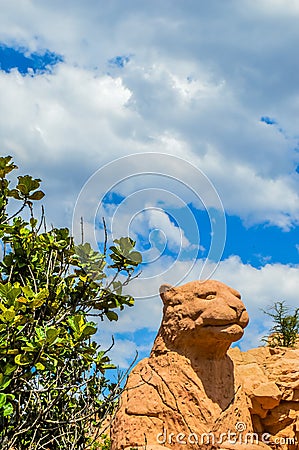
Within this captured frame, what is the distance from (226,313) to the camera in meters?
7.32

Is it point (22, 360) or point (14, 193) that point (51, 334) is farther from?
point (14, 193)

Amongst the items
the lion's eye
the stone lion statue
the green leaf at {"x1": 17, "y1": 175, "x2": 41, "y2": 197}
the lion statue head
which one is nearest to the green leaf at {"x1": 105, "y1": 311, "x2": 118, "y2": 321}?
the green leaf at {"x1": 17, "y1": 175, "x2": 41, "y2": 197}

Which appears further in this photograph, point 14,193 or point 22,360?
point 14,193

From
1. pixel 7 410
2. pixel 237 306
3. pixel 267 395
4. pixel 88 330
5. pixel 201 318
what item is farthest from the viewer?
pixel 267 395

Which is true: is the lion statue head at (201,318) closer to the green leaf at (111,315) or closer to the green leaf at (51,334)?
the green leaf at (111,315)

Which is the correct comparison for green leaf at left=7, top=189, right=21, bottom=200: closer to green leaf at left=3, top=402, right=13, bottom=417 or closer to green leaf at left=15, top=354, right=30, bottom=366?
green leaf at left=15, top=354, right=30, bottom=366

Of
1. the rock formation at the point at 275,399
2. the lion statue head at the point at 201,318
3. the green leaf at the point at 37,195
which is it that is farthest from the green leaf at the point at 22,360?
the rock formation at the point at 275,399

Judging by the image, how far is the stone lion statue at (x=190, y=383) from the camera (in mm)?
7117

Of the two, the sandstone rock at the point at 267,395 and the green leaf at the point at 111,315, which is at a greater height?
the sandstone rock at the point at 267,395

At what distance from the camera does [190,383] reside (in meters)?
7.37

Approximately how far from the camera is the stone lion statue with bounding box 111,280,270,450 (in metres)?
7.12

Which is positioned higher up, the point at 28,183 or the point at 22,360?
the point at 28,183

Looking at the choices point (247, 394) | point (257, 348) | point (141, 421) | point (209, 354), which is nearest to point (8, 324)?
point (141, 421)

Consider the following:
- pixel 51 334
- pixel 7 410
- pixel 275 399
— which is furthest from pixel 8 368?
pixel 275 399
